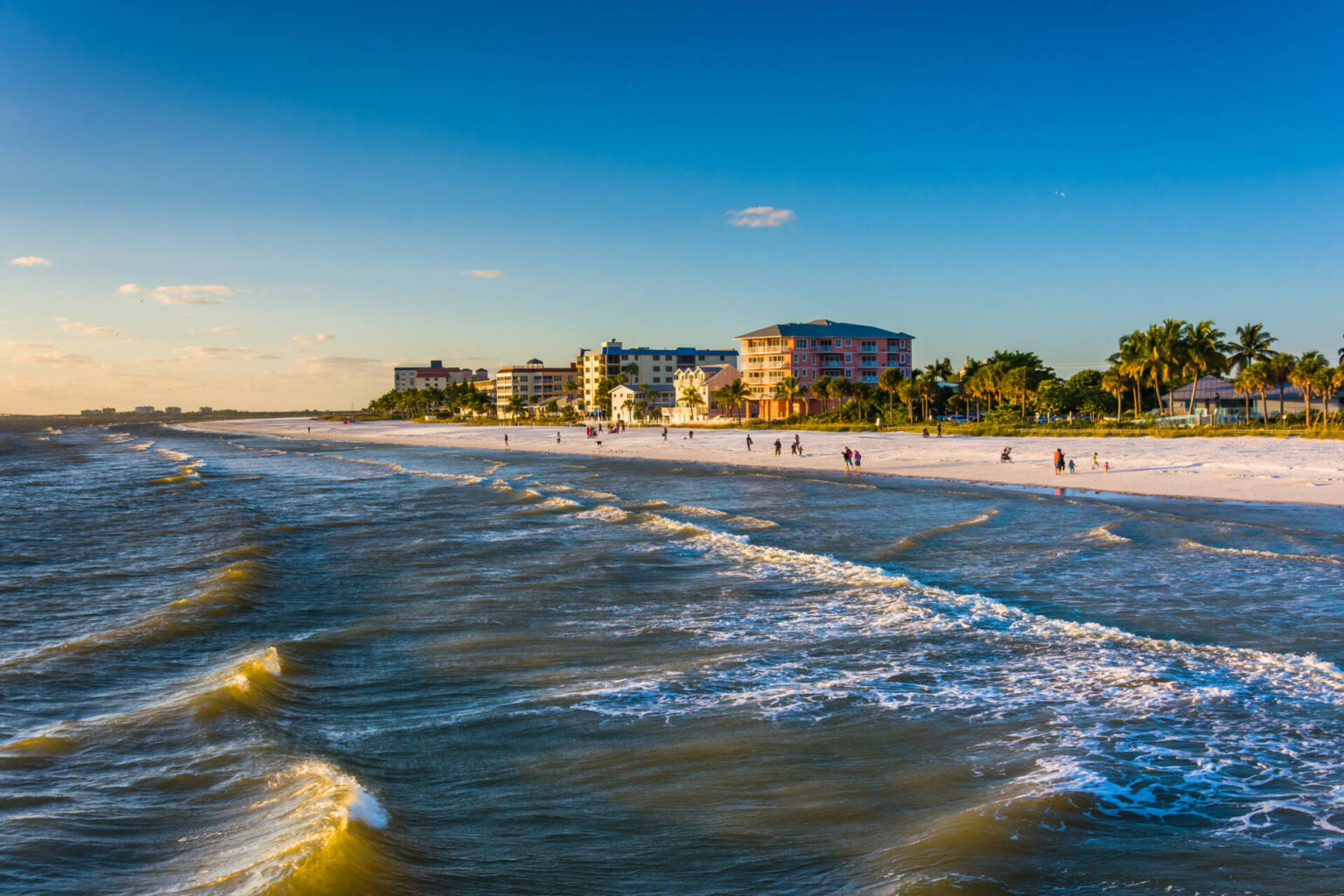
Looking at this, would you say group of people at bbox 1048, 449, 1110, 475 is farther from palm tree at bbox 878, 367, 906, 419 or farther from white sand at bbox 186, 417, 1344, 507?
palm tree at bbox 878, 367, 906, 419

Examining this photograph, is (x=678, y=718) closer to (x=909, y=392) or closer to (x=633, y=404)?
(x=909, y=392)

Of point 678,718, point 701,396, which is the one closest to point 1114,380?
point 701,396

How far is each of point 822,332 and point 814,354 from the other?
405cm

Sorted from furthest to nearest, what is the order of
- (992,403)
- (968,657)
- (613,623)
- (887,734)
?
1. (992,403)
2. (613,623)
3. (968,657)
4. (887,734)

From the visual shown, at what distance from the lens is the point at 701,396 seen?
144m

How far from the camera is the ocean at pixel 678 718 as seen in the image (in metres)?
8.22

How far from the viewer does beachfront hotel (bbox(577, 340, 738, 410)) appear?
18775 centimetres

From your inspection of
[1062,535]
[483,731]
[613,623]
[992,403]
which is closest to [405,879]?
[483,731]

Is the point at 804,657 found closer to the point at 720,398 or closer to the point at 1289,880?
the point at 1289,880

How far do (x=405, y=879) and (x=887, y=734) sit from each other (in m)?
6.17

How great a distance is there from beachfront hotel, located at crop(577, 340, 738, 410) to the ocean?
531 ft

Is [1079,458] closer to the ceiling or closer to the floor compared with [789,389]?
closer to the floor

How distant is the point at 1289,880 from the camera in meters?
7.71

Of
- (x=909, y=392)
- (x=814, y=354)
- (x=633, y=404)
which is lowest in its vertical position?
(x=633, y=404)
